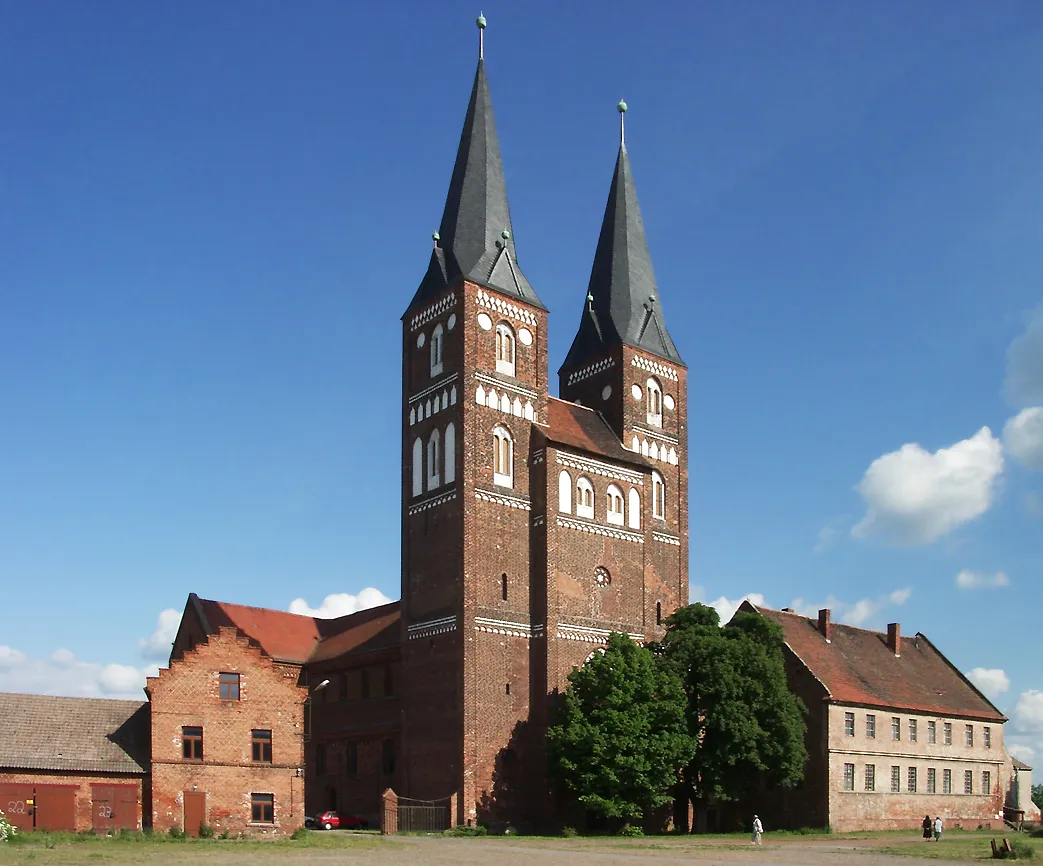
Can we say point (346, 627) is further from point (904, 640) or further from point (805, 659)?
point (904, 640)

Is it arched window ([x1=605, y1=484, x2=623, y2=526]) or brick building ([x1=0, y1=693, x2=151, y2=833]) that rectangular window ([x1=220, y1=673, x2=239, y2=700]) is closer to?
brick building ([x1=0, y1=693, x2=151, y2=833])

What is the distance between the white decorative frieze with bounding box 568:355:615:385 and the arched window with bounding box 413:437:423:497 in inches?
493

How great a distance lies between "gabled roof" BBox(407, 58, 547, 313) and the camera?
201 ft

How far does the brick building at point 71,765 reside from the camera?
145 ft

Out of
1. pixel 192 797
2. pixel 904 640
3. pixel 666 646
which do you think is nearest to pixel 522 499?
pixel 666 646

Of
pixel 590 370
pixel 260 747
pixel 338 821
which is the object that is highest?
pixel 590 370

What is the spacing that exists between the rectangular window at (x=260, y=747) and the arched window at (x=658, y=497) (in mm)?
25089

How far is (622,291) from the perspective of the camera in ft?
230

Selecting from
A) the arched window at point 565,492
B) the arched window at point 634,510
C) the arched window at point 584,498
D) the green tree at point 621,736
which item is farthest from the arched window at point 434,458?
the green tree at point 621,736

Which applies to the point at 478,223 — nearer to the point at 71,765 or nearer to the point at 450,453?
the point at 450,453

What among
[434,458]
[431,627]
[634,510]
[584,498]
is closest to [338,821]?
[431,627]

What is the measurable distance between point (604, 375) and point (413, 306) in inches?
458

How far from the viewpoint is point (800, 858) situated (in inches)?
1570

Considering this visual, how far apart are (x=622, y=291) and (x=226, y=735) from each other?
→ 3366 cm
